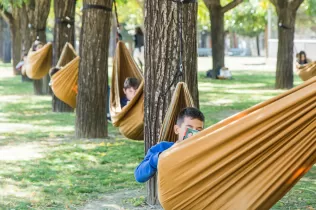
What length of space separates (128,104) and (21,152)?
241 cm

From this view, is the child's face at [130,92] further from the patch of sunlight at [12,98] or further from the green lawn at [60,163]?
the patch of sunlight at [12,98]

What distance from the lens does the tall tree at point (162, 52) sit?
20.0 ft

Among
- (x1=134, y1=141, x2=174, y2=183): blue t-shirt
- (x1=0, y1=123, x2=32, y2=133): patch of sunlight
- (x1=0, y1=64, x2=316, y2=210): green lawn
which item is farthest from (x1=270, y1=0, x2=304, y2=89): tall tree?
(x1=134, y1=141, x2=174, y2=183): blue t-shirt

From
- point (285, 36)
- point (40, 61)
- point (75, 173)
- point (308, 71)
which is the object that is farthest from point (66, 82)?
point (285, 36)

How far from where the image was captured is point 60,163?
8.66m

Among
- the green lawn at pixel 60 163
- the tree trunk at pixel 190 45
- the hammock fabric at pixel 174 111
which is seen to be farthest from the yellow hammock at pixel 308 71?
the hammock fabric at pixel 174 111

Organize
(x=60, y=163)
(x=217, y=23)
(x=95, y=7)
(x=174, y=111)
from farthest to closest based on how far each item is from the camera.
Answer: (x=217, y=23) → (x=95, y=7) → (x=60, y=163) → (x=174, y=111)

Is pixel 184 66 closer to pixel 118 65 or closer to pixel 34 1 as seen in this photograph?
pixel 118 65

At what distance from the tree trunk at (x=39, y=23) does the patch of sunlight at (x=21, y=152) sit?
7473 millimetres

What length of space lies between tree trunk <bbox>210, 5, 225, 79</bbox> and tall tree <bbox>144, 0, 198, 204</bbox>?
55.9ft

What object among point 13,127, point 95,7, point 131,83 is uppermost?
point 95,7

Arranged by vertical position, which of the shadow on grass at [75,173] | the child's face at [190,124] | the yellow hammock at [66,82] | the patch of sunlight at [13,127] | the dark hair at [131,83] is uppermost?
the child's face at [190,124]

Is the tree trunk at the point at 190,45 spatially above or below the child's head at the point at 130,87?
above

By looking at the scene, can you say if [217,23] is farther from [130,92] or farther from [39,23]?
[130,92]
